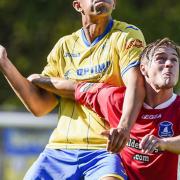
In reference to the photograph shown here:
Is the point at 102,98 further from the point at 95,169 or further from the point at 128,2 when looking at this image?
the point at 128,2

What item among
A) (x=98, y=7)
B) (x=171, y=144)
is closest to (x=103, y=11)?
(x=98, y=7)

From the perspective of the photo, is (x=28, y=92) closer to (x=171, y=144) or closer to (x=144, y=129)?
(x=144, y=129)

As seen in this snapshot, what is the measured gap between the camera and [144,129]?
21.1 ft

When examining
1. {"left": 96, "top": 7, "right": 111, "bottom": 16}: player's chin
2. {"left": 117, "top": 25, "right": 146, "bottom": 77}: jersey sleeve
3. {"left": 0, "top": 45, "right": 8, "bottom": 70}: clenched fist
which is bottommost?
{"left": 0, "top": 45, "right": 8, "bottom": 70}: clenched fist

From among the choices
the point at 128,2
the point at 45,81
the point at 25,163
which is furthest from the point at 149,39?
the point at 45,81

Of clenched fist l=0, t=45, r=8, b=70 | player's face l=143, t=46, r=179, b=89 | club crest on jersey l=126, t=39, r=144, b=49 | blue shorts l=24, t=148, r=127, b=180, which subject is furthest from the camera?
clenched fist l=0, t=45, r=8, b=70

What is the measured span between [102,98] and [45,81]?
567mm

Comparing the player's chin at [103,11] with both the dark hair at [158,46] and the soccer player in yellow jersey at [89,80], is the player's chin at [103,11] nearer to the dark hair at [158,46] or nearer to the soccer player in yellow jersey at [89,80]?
the soccer player in yellow jersey at [89,80]

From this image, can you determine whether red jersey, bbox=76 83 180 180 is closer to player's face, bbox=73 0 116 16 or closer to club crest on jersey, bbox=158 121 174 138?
club crest on jersey, bbox=158 121 174 138

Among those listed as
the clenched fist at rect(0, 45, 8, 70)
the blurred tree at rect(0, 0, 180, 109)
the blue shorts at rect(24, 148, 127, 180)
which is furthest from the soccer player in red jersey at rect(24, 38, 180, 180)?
the blurred tree at rect(0, 0, 180, 109)

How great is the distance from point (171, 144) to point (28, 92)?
1.33 m

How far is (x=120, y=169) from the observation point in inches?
252

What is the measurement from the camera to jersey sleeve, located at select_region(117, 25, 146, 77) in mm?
6582

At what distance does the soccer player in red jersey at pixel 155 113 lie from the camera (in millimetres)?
6352
